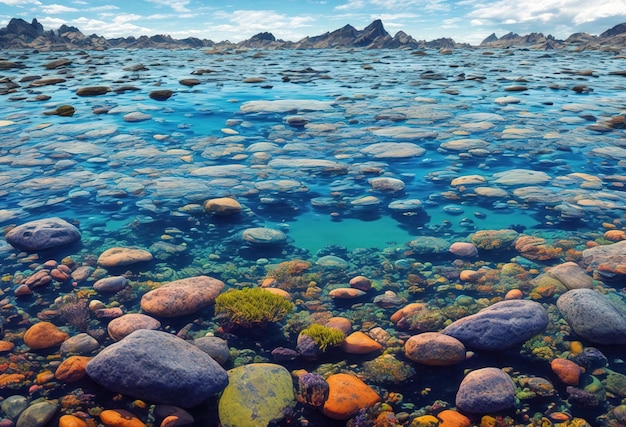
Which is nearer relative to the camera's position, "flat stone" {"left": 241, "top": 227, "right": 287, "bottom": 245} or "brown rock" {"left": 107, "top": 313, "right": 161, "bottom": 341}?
"brown rock" {"left": 107, "top": 313, "right": 161, "bottom": 341}

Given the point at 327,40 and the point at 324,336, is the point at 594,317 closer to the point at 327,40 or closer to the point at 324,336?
the point at 324,336

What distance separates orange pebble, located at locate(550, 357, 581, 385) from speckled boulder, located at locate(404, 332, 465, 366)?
2.61ft

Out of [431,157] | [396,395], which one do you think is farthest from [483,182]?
→ [396,395]

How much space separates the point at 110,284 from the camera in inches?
204

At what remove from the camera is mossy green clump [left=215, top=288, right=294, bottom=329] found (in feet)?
15.2

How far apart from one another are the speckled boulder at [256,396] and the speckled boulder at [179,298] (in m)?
1.15

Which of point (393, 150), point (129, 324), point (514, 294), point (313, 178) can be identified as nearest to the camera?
point (129, 324)

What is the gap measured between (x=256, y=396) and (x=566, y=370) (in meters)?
2.73

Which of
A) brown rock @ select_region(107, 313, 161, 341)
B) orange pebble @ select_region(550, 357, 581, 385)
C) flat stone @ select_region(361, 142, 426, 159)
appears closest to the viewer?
orange pebble @ select_region(550, 357, 581, 385)

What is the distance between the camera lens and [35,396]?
3.62 metres

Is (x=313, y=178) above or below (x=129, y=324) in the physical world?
above

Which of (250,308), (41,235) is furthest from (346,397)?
(41,235)

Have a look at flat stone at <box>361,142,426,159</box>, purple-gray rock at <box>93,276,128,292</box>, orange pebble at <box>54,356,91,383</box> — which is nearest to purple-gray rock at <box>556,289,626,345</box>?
orange pebble at <box>54,356,91,383</box>

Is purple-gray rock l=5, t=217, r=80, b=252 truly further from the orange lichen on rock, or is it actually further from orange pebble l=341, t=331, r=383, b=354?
orange pebble l=341, t=331, r=383, b=354
